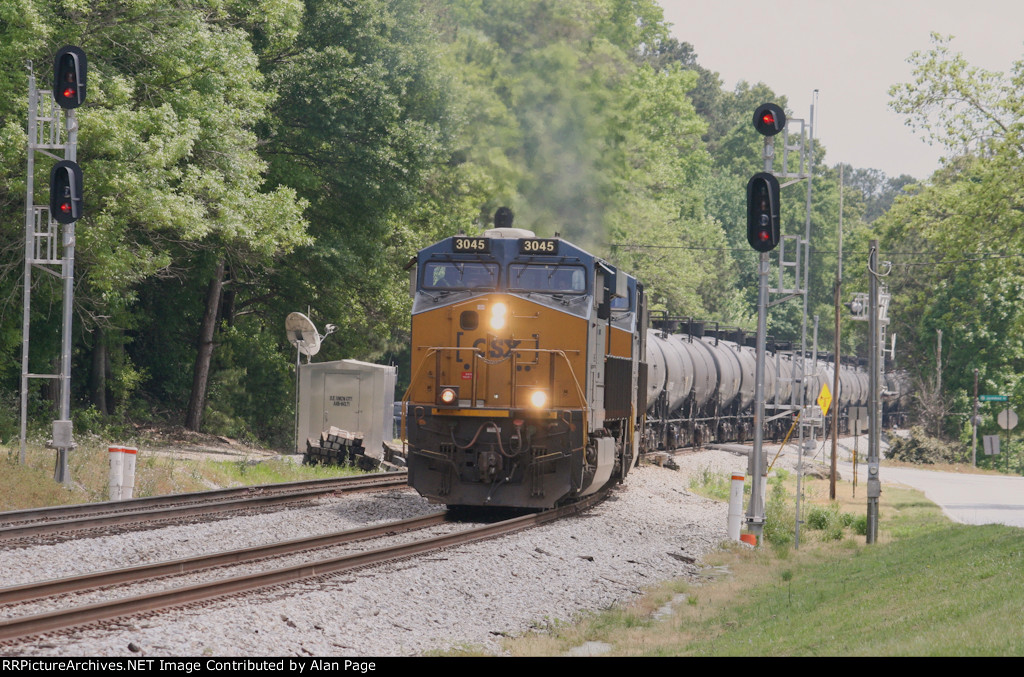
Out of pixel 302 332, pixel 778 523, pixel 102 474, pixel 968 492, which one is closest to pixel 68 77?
pixel 102 474

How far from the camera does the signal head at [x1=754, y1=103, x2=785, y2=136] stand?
57.1 ft

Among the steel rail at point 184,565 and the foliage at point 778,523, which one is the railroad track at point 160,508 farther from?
the foliage at point 778,523

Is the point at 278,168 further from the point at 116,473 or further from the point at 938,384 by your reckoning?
the point at 938,384

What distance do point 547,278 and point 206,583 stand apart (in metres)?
8.19

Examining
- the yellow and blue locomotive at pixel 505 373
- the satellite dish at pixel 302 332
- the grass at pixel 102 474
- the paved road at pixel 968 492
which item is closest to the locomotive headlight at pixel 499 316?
the yellow and blue locomotive at pixel 505 373

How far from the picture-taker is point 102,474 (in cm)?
2119

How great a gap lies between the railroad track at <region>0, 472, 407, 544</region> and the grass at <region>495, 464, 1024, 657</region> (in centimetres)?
723

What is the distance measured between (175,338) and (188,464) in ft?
47.0

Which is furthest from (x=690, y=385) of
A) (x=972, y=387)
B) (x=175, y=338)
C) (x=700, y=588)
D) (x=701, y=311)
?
(x=701, y=311)

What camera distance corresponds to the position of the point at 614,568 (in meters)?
14.6

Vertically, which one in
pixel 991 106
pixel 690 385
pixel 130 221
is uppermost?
pixel 991 106

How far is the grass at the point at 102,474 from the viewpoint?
1897 cm

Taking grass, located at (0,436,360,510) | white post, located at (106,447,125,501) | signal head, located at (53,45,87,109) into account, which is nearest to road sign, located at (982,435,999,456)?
grass, located at (0,436,360,510)

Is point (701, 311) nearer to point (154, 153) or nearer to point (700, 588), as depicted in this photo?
point (154, 153)
